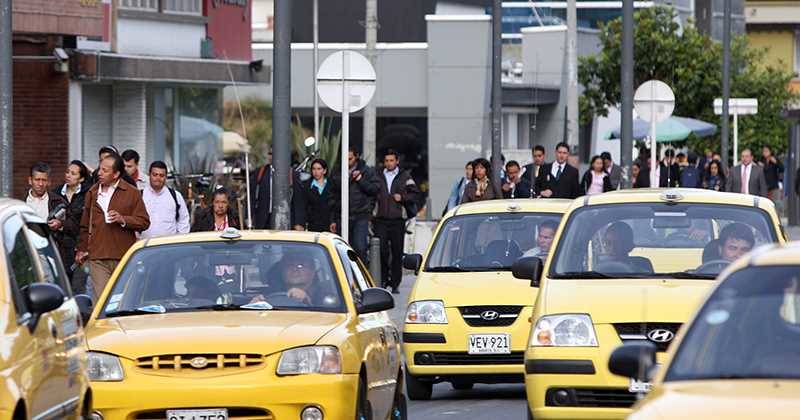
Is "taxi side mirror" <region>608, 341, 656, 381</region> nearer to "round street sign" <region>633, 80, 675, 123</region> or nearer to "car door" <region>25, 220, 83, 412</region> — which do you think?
"car door" <region>25, 220, 83, 412</region>

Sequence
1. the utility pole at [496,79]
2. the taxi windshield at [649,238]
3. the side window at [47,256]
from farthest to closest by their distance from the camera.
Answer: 1. the utility pole at [496,79]
2. the taxi windshield at [649,238]
3. the side window at [47,256]

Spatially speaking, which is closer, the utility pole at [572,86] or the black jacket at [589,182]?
the black jacket at [589,182]

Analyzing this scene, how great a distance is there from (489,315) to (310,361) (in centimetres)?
502

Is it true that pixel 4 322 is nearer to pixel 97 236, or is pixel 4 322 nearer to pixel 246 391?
pixel 246 391

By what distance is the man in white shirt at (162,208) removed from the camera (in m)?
18.5

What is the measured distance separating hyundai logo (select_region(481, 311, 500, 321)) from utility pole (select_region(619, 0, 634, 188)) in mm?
13126

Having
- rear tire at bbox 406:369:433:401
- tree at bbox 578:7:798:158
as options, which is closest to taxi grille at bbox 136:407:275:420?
rear tire at bbox 406:369:433:401

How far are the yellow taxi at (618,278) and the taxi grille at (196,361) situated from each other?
5.62 feet

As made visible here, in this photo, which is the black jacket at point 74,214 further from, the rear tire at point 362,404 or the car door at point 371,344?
the rear tire at point 362,404

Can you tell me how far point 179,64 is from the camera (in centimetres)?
3047

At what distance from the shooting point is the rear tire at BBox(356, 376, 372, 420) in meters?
11.1

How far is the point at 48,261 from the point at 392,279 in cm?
1589

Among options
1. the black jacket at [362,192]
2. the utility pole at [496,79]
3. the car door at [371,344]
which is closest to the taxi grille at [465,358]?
the car door at [371,344]

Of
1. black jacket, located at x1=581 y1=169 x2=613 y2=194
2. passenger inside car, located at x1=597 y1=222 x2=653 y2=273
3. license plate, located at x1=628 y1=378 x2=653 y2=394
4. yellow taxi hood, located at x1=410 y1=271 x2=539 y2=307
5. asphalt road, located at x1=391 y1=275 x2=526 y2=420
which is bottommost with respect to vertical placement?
asphalt road, located at x1=391 y1=275 x2=526 y2=420
